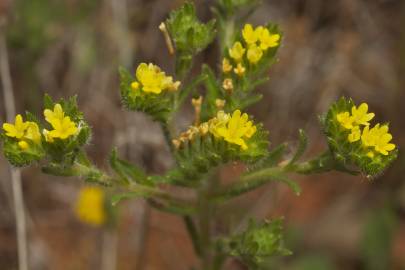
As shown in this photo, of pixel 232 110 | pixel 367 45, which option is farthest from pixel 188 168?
pixel 367 45

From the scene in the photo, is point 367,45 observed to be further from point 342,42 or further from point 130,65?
point 130,65

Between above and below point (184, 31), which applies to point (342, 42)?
above

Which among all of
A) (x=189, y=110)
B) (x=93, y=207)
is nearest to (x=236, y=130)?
(x=93, y=207)

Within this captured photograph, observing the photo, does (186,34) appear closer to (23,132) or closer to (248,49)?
(248,49)

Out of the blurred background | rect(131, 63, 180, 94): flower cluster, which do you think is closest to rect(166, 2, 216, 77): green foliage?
rect(131, 63, 180, 94): flower cluster

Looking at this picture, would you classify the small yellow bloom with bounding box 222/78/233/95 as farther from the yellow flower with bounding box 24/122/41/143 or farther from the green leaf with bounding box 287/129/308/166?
the yellow flower with bounding box 24/122/41/143
